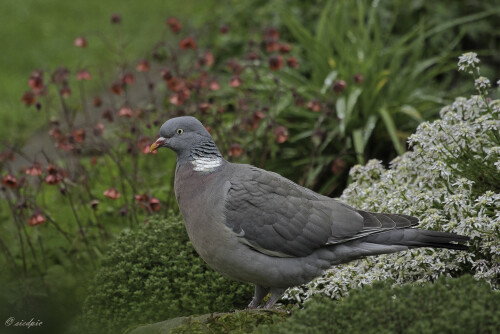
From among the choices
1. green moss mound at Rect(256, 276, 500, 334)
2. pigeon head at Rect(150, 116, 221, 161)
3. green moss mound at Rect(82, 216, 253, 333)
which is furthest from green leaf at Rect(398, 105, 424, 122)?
green moss mound at Rect(256, 276, 500, 334)

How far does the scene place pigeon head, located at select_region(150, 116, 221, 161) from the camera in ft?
11.3

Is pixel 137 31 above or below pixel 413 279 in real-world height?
above

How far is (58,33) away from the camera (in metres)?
9.50

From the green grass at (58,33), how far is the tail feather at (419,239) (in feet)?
16.7

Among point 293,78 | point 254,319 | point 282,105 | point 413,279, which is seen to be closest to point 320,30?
point 293,78

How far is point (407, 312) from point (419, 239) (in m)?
0.78

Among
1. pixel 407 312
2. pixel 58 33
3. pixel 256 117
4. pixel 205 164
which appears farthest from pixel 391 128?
pixel 58 33

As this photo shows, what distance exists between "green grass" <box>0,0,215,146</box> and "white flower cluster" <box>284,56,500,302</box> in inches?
190

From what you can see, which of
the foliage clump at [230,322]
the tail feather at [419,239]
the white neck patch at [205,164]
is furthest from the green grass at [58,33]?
the tail feather at [419,239]

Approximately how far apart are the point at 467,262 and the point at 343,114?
2.08 meters

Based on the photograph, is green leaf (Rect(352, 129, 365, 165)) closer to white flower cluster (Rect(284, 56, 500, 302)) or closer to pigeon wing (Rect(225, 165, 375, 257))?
white flower cluster (Rect(284, 56, 500, 302))

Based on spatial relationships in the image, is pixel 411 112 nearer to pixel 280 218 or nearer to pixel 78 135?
pixel 280 218

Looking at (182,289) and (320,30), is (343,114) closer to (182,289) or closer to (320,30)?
(320,30)

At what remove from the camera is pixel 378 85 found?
555cm
